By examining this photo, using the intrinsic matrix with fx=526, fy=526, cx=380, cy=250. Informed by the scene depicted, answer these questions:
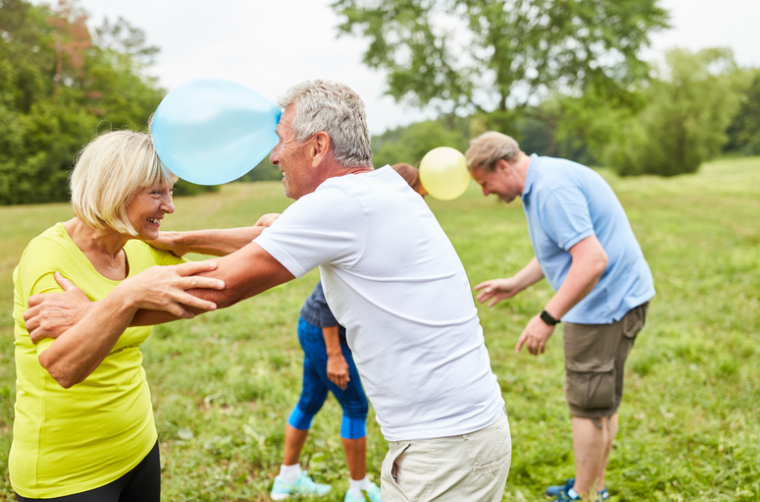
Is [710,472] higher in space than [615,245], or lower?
lower

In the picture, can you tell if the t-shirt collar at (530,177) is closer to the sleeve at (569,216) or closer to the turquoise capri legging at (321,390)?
the sleeve at (569,216)

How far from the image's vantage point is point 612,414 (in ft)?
→ 10.6

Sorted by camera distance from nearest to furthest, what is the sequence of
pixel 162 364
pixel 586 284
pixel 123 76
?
1. pixel 586 284
2. pixel 162 364
3. pixel 123 76

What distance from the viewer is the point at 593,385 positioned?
3109 millimetres

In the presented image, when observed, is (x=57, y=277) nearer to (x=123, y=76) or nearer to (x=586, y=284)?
(x=586, y=284)

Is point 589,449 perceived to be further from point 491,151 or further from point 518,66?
point 518,66

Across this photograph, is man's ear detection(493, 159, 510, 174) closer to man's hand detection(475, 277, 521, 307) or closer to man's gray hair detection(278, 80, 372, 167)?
man's hand detection(475, 277, 521, 307)

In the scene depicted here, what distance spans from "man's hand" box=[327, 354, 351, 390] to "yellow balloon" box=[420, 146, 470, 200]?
56.6 inches

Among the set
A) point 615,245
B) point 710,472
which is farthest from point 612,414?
point 615,245

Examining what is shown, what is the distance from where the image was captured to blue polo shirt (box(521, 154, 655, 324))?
2.94 meters

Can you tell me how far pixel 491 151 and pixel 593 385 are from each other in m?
1.53

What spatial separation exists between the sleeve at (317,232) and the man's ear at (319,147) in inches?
8.9

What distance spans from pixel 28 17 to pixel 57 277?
42921mm

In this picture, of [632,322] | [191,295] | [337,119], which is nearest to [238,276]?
[191,295]
